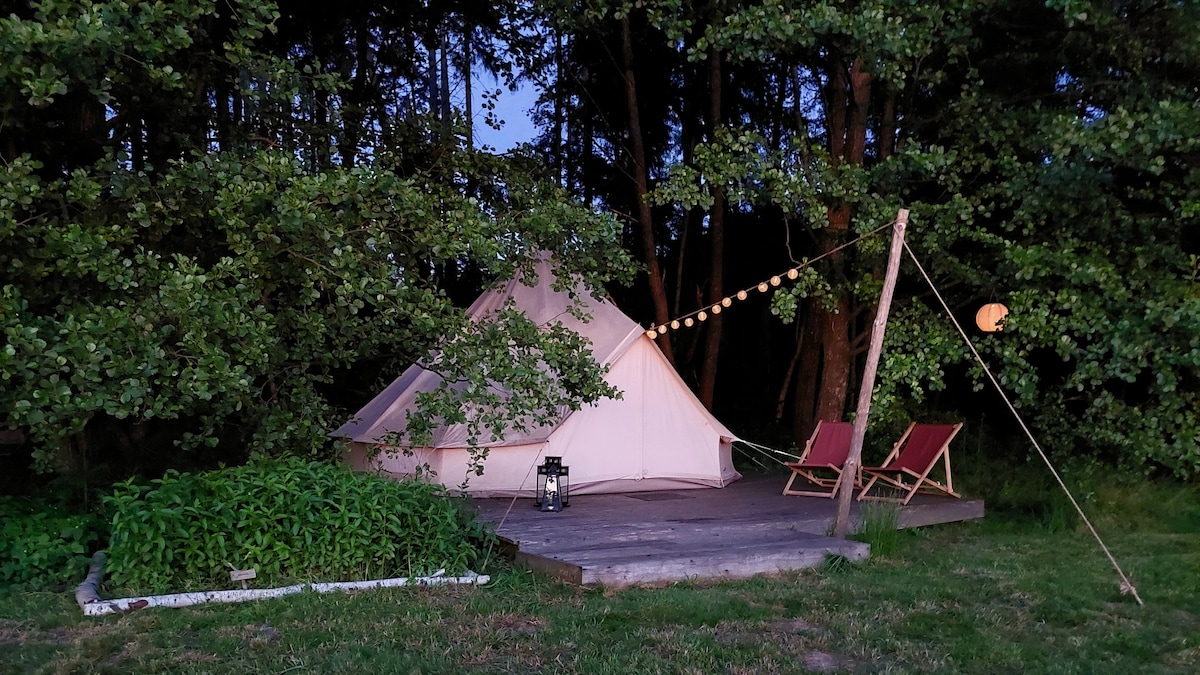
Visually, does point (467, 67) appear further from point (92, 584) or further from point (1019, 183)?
point (92, 584)

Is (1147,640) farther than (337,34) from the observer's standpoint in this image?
No

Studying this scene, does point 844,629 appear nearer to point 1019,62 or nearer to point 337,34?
point 1019,62

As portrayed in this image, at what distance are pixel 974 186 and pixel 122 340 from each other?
6598 mm

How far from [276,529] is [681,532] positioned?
2.32 metres

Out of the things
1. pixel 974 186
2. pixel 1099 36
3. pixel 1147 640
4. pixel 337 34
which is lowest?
pixel 1147 640

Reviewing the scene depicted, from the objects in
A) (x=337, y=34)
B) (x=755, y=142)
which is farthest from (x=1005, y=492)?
(x=337, y=34)

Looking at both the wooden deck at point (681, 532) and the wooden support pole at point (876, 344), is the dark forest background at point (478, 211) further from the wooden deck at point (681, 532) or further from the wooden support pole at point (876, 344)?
the wooden support pole at point (876, 344)

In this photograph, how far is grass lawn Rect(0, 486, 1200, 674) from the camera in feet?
9.85

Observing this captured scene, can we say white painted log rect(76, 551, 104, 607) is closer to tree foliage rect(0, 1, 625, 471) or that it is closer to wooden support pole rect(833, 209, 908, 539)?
tree foliage rect(0, 1, 625, 471)

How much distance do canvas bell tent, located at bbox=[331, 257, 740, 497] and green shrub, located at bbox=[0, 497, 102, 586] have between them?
8.09ft

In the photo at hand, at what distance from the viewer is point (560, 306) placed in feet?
24.9

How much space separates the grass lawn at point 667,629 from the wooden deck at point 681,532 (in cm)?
16

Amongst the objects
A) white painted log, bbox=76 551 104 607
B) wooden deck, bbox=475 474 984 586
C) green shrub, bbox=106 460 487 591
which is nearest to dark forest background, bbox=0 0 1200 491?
green shrub, bbox=106 460 487 591

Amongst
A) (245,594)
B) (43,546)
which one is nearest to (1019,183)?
(245,594)
